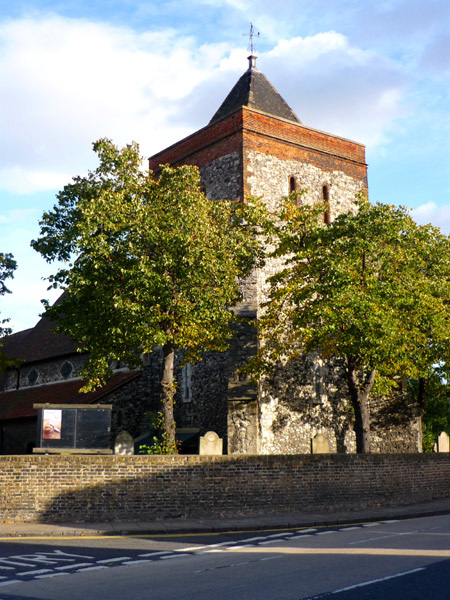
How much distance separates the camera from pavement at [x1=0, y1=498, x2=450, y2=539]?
1349cm

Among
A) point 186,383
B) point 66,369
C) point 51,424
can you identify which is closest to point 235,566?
point 51,424

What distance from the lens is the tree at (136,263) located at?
18141 millimetres

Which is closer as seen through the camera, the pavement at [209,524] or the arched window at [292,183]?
the pavement at [209,524]

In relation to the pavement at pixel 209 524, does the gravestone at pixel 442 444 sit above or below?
above

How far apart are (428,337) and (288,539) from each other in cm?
1335

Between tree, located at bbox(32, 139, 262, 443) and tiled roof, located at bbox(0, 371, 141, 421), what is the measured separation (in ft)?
26.8

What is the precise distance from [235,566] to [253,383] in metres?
13.7

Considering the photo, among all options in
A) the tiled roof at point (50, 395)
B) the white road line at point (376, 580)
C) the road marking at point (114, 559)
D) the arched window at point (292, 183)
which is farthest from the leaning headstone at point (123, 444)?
the white road line at point (376, 580)

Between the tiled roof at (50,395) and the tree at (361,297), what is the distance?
26.9 ft

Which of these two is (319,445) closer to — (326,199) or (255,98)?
(326,199)

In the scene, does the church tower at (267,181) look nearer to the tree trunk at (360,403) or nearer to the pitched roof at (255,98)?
the pitched roof at (255,98)

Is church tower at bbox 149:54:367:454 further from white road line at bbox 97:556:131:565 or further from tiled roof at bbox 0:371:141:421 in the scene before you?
white road line at bbox 97:556:131:565

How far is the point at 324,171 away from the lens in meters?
28.4

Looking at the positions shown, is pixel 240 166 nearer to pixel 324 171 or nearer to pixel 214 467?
pixel 324 171
